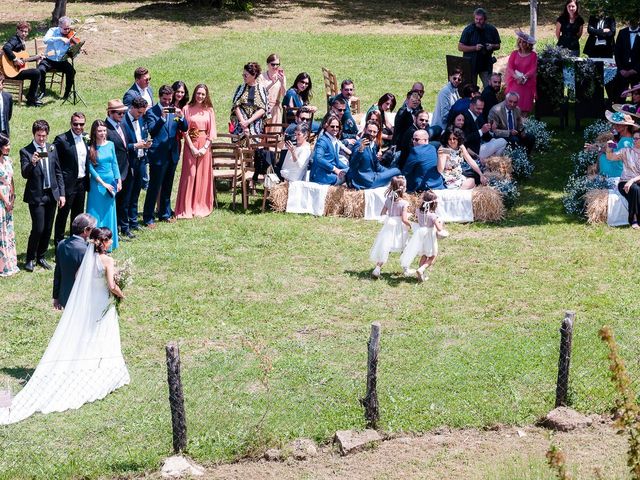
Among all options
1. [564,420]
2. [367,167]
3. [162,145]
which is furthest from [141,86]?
[564,420]

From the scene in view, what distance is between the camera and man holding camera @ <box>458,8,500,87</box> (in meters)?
22.0

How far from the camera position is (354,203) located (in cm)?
1741

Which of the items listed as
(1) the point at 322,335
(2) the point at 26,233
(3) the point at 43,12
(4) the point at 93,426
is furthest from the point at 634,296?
(3) the point at 43,12

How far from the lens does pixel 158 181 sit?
666 inches

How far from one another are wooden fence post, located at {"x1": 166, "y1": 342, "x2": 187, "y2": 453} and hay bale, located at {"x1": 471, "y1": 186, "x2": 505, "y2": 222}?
7.68 meters

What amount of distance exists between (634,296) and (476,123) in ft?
18.3

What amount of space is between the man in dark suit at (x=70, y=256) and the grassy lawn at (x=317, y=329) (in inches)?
33.7

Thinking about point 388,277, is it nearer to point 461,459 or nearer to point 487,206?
point 487,206

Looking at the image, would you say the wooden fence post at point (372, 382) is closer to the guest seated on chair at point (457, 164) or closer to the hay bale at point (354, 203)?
the hay bale at point (354, 203)

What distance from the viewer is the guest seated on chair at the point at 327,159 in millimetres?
17812

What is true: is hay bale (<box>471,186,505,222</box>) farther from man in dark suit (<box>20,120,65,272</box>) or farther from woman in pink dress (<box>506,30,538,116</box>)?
man in dark suit (<box>20,120,65,272</box>)

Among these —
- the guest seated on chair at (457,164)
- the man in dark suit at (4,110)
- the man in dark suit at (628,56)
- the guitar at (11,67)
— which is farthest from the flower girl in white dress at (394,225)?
the guitar at (11,67)

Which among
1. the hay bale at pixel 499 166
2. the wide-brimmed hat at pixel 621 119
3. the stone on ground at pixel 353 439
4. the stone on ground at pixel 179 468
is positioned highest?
the wide-brimmed hat at pixel 621 119

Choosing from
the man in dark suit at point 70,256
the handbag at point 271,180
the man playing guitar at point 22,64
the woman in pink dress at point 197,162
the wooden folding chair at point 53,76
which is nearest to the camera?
the man in dark suit at point 70,256
